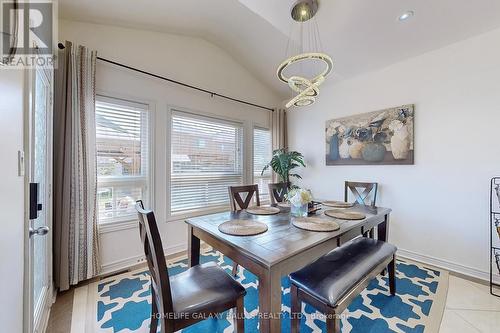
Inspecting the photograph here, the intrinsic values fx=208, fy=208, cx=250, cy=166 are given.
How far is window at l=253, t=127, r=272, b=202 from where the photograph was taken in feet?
13.4

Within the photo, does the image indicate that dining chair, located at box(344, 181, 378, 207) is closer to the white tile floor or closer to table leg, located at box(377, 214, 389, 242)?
table leg, located at box(377, 214, 389, 242)

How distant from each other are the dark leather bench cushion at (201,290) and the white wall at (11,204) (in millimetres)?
655

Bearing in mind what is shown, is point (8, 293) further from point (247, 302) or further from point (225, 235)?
point (247, 302)

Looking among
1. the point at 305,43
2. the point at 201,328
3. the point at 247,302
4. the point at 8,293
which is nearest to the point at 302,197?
the point at 247,302

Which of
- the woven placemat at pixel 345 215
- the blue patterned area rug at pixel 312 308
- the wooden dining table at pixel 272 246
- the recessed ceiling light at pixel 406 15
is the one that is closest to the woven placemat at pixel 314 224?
the wooden dining table at pixel 272 246

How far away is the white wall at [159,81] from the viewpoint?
238 cm

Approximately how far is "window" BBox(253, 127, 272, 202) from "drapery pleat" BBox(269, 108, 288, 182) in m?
0.12

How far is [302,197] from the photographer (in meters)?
1.87

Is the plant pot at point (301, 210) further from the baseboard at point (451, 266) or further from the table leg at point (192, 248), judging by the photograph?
the baseboard at point (451, 266)

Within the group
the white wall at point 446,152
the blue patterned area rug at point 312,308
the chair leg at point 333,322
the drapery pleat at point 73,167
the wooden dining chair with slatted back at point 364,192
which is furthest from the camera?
the wooden dining chair with slatted back at point 364,192

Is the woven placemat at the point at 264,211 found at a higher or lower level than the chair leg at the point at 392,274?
higher

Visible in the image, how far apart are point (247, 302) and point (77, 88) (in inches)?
105

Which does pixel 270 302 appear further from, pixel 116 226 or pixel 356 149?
pixel 356 149

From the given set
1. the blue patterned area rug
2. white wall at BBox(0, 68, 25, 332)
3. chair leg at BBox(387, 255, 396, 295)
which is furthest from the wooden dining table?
white wall at BBox(0, 68, 25, 332)
